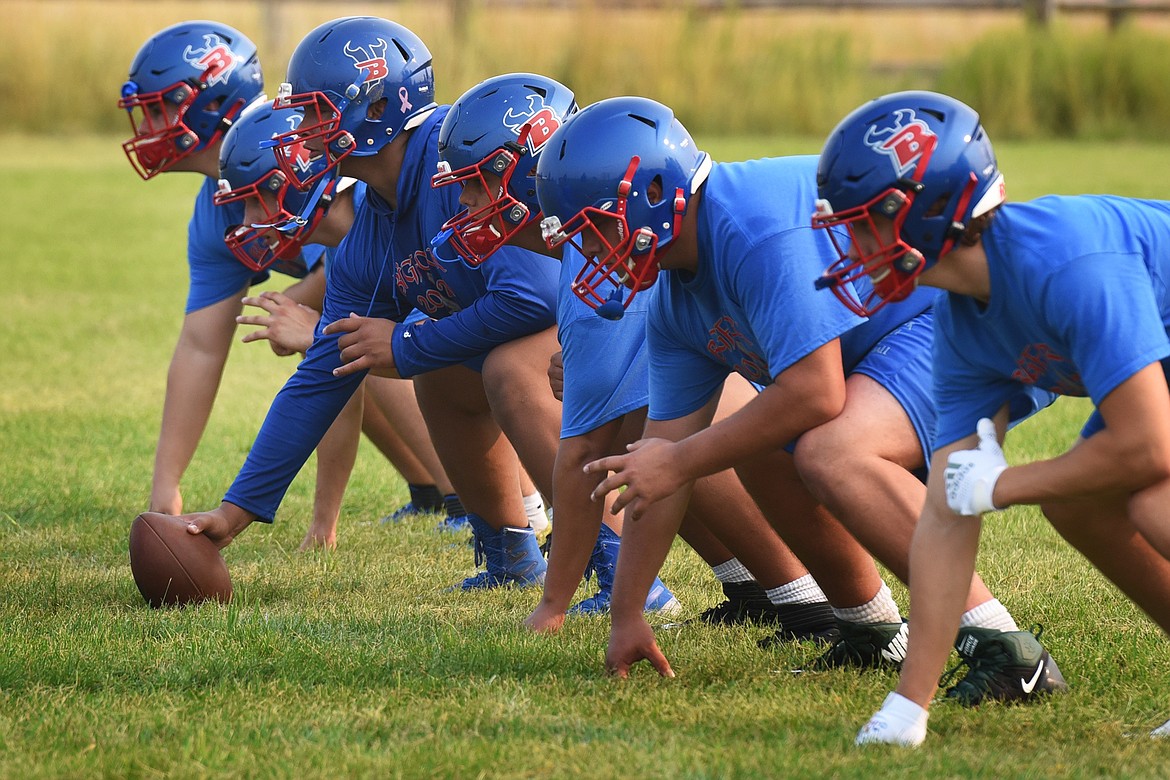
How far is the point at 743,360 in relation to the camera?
12.1ft

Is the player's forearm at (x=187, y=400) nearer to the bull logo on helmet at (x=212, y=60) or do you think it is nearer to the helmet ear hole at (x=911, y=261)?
the bull logo on helmet at (x=212, y=60)

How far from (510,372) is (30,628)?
163cm

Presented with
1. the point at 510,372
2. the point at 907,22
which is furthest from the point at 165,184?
the point at 510,372

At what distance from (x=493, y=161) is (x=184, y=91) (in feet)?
6.47

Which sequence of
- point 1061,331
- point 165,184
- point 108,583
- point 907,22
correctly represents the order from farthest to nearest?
1. point 907,22
2. point 165,184
3. point 108,583
4. point 1061,331

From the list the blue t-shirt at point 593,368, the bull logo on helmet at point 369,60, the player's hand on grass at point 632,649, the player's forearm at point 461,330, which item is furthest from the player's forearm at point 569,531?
the bull logo on helmet at point 369,60

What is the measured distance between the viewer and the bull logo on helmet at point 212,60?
5.58 metres

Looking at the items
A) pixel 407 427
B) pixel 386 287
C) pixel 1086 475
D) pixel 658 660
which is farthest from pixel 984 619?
pixel 407 427

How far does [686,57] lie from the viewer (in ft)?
69.1

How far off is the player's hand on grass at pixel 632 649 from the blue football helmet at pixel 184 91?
113 inches

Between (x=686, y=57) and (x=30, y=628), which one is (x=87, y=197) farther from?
(x=30, y=628)

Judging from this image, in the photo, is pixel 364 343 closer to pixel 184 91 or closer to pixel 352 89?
pixel 352 89

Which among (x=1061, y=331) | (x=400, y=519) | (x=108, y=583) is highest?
(x=1061, y=331)

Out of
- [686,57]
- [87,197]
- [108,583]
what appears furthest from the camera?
[686,57]
